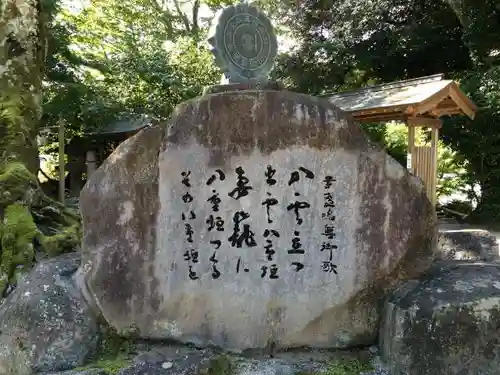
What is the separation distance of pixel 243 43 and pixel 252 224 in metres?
1.62

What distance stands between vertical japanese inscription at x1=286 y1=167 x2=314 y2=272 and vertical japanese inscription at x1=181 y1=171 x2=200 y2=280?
76 cm

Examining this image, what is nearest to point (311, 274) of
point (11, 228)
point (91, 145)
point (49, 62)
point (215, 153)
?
point (215, 153)

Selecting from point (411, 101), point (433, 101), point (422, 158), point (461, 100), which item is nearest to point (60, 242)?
point (411, 101)

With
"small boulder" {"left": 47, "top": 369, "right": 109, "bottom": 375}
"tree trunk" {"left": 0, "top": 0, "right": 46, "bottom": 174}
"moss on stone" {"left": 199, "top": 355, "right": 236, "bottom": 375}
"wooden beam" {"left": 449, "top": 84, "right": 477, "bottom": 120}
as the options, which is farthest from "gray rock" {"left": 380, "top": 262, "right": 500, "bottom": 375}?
"wooden beam" {"left": 449, "top": 84, "right": 477, "bottom": 120}

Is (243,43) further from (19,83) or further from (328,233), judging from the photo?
(19,83)

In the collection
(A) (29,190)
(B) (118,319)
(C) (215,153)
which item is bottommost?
(B) (118,319)

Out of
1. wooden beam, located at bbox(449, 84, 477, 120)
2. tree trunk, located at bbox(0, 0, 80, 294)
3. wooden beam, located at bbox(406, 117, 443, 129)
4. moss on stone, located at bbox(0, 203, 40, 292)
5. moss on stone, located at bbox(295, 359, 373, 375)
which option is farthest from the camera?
wooden beam, located at bbox(406, 117, 443, 129)

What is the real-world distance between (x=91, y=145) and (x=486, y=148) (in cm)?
1100

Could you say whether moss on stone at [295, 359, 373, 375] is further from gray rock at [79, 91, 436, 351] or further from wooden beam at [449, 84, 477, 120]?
wooden beam at [449, 84, 477, 120]

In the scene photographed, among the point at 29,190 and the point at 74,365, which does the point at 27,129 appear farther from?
the point at 74,365

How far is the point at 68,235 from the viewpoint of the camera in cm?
521

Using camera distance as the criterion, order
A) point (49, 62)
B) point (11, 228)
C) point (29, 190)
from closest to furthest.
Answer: point (11, 228)
point (29, 190)
point (49, 62)

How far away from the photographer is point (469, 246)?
509 cm

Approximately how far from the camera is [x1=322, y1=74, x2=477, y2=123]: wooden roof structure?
7875 millimetres
